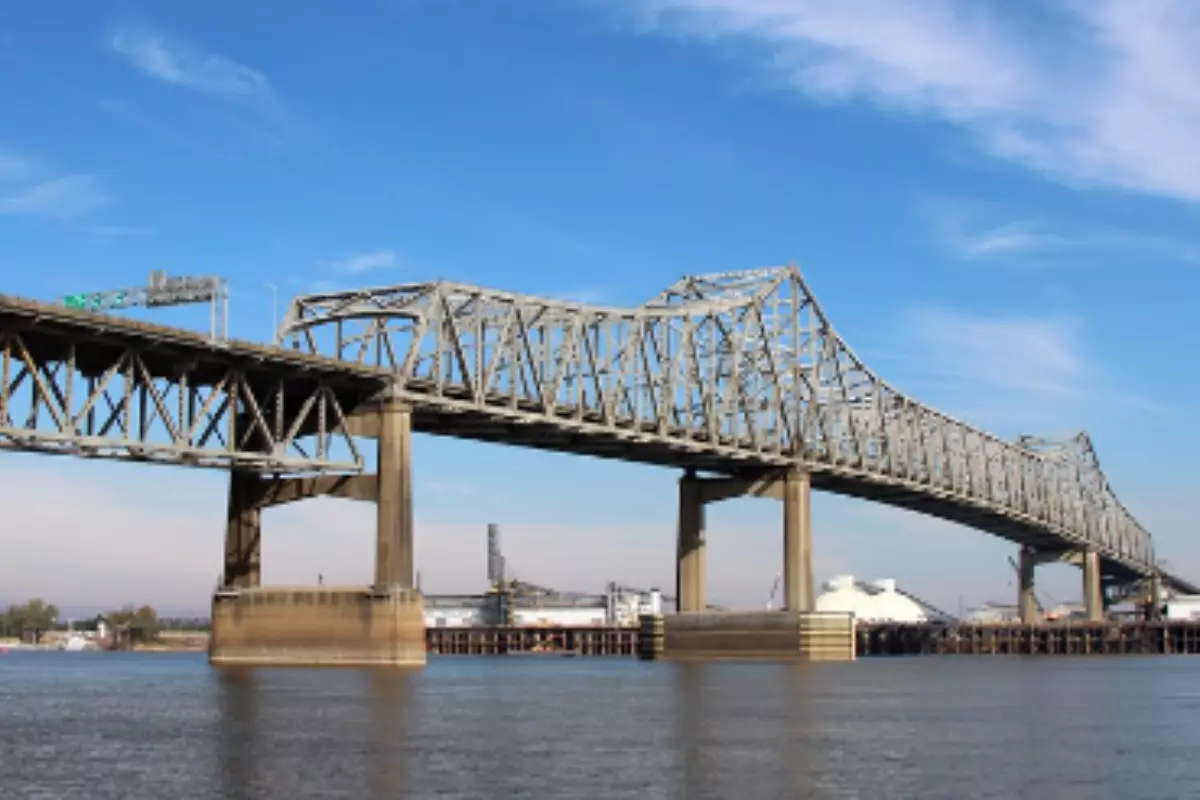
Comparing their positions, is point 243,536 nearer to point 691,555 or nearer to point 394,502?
point 394,502

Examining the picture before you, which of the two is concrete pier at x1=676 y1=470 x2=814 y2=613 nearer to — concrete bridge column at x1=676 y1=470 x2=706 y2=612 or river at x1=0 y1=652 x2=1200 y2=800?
concrete bridge column at x1=676 y1=470 x2=706 y2=612

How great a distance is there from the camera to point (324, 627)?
92438mm

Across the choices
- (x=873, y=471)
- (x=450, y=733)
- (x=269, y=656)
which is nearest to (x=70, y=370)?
(x=269, y=656)

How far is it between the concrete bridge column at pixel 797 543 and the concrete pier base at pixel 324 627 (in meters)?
43.1

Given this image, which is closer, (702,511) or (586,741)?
(586,741)

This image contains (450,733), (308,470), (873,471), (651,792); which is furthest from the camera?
(873,471)

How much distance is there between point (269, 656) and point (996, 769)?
2264 inches

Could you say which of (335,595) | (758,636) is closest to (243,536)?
(335,595)

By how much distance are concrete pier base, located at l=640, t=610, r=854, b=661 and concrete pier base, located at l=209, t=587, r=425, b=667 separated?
40879 mm

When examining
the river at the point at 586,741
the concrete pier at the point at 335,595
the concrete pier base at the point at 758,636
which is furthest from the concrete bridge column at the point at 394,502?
the concrete pier base at the point at 758,636

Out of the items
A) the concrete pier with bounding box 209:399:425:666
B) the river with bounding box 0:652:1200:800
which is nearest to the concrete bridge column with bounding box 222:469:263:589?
the concrete pier with bounding box 209:399:425:666

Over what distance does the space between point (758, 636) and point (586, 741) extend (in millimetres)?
78500

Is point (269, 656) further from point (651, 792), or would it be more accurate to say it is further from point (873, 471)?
point (873, 471)

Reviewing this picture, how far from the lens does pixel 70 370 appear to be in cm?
7875
